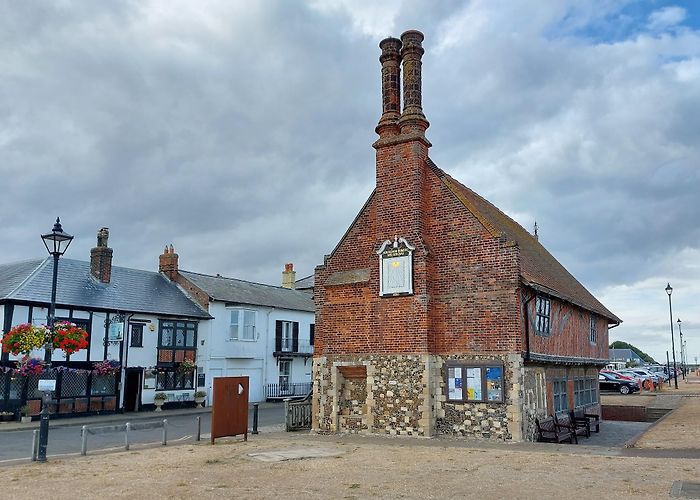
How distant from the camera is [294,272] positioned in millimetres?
51375

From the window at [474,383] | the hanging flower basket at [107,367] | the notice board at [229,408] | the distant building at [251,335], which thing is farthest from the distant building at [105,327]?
the window at [474,383]

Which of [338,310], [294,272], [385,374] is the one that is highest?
[294,272]

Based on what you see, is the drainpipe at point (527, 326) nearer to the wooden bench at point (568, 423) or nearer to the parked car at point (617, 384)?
the wooden bench at point (568, 423)

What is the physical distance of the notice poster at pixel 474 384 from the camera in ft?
58.0

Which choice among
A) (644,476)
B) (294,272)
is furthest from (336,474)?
(294,272)

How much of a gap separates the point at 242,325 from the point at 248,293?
157 inches

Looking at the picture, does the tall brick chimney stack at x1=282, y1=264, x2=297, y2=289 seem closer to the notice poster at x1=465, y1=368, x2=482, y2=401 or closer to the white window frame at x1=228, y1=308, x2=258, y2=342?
the white window frame at x1=228, y1=308, x2=258, y2=342

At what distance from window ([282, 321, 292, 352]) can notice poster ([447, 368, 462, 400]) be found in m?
24.3

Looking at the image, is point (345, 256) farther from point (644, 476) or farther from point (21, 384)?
point (21, 384)

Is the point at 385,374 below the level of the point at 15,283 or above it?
below

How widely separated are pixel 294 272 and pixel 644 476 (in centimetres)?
4103

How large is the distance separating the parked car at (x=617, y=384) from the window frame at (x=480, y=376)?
28.6 metres

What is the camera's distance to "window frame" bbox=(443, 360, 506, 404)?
56.7ft

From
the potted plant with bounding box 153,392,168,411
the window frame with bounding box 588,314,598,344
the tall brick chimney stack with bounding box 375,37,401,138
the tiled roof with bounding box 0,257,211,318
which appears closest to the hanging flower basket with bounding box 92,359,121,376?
the tiled roof with bounding box 0,257,211,318
